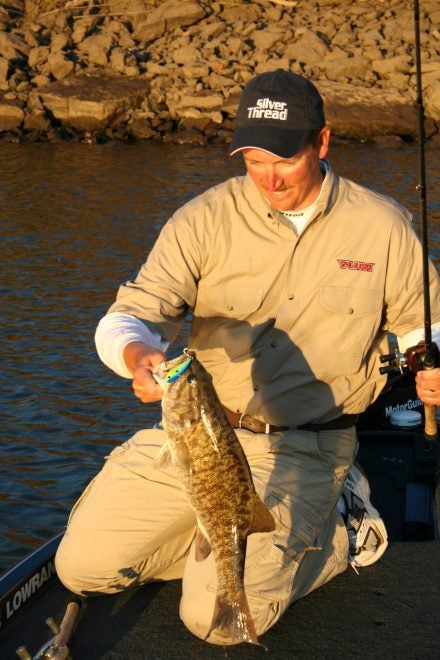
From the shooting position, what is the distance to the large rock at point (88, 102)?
25.0m

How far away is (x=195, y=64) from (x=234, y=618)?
22841 millimetres

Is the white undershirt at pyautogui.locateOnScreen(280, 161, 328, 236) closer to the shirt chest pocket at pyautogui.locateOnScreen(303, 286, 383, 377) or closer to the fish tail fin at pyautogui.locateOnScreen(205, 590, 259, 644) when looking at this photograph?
the shirt chest pocket at pyautogui.locateOnScreen(303, 286, 383, 377)

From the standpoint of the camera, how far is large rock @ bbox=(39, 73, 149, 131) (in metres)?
25.0

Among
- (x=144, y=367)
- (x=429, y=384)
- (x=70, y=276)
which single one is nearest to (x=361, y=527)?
(x=429, y=384)

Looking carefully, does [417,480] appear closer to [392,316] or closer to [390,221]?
[392,316]

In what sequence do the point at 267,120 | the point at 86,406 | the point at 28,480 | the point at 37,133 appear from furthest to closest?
the point at 37,133
the point at 86,406
the point at 28,480
the point at 267,120

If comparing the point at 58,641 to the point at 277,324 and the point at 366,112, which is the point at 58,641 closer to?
the point at 277,324

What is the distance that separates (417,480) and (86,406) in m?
4.05

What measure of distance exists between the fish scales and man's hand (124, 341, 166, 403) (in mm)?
72

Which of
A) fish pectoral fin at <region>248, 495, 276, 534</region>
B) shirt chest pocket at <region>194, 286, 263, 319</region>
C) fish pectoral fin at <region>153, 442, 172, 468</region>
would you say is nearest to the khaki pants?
fish pectoral fin at <region>248, 495, 276, 534</region>

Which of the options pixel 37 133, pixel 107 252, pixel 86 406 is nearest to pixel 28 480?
pixel 86 406

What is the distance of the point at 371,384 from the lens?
17.6 feet

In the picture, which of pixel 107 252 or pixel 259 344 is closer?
pixel 259 344

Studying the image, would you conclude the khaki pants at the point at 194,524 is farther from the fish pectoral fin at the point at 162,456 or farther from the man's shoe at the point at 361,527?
the fish pectoral fin at the point at 162,456
